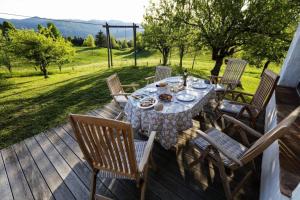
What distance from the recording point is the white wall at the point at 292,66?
10.7 feet

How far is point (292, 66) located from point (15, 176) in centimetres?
533

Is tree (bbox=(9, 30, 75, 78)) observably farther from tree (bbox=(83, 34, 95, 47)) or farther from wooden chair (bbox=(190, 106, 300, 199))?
tree (bbox=(83, 34, 95, 47))

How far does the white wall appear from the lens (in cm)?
327

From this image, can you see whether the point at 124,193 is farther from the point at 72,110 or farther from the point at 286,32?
the point at 286,32

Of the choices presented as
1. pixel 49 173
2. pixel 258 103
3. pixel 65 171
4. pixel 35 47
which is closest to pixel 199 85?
pixel 258 103

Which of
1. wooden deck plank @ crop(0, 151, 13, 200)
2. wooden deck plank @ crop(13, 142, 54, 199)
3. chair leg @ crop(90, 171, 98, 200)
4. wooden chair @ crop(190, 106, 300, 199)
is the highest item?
wooden chair @ crop(190, 106, 300, 199)

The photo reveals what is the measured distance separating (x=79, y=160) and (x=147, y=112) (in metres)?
1.36

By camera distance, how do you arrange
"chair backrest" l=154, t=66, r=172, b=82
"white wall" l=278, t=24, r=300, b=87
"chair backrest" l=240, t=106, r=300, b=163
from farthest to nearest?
"chair backrest" l=154, t=66, r=172, b=82 → "white wall" l=278, t=24, r=300, b=87 → "chair backrest" l=240, t=106, r=300, b=163

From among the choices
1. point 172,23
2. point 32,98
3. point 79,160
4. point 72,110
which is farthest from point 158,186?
point 172,23

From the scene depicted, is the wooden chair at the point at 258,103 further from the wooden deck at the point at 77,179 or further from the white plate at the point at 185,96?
the wooden deck at the point at 77,179

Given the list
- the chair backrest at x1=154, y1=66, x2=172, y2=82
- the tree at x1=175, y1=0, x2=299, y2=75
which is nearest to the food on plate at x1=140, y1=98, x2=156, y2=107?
the chair backrest at x1=154, y1=66, x2=172, y2=82

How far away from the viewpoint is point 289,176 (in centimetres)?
143

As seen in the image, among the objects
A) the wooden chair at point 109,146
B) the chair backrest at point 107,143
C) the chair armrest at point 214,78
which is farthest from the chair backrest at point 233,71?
the chair backrest at point 107,143

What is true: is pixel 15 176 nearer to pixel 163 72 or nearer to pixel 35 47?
pixel 163 72
